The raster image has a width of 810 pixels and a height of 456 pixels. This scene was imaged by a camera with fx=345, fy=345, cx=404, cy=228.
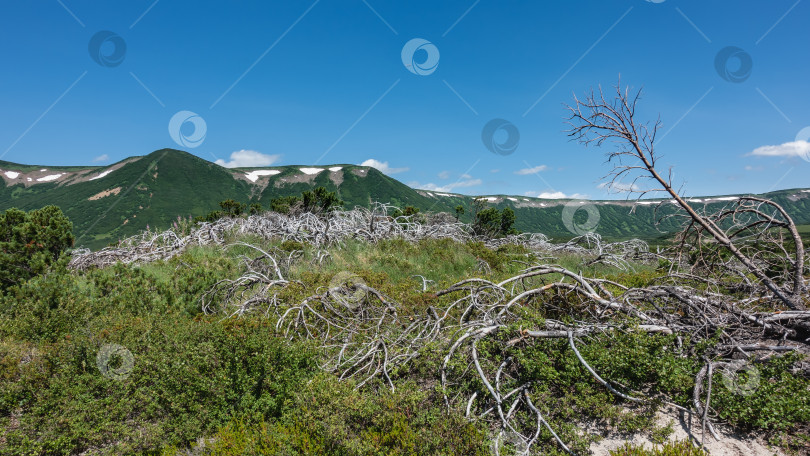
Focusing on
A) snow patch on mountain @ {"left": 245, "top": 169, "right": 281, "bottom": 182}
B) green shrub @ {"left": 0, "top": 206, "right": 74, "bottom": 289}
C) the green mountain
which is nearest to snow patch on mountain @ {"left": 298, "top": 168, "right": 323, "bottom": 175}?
the green mountain

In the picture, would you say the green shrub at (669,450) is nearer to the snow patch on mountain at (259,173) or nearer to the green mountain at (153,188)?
the green mountain at (153,188)

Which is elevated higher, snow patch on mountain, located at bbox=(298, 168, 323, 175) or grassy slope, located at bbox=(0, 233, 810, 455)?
snow patch on mountain, located at bbox=(298, 168, 323, 175)

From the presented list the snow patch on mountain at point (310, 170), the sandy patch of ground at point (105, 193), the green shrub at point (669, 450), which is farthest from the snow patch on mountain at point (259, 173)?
the green shrub at point (669, 450)

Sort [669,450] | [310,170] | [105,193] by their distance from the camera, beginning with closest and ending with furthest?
[669,450] < [105,193] < [310,170]

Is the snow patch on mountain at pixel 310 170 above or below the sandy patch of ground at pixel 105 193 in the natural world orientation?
above

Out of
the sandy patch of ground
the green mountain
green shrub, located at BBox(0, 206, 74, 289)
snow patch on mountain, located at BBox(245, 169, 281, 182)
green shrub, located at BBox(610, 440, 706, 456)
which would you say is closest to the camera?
green shrub, located at BBox(610, 440, 706, 456)

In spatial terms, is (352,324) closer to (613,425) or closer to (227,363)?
(227,363)

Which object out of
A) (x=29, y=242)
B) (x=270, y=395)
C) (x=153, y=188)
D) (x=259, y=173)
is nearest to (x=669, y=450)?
(x=270, y=395)

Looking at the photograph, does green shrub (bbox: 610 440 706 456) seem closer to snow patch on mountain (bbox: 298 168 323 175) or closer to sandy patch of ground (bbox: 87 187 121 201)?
sandy patch of ground (bbox: 87 187 121 201)

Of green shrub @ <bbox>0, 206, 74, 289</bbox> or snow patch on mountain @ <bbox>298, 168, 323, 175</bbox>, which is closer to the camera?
green shrub @ <bbox>0, 206, 74, 289</bbox>

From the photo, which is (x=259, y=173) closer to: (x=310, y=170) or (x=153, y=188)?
(x=310, y=170)

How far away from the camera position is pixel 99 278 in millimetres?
8078

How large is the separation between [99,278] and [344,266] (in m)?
5.70

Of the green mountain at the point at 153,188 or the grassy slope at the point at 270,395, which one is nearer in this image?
the grassy slope at the point at 270,395
